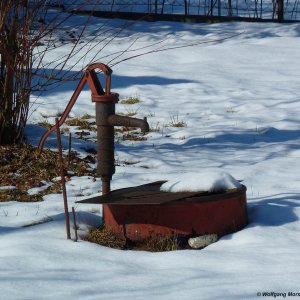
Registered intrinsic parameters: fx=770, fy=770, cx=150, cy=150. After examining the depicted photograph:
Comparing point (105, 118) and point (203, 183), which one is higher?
point (105, 118)

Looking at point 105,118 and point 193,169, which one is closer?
point 105,118

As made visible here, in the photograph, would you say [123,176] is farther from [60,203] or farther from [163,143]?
[163,143]

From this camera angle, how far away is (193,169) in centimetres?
561

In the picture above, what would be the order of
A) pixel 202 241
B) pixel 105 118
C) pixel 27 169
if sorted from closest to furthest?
pixel 202 241 < pixel 105 118 < pixel 27 169

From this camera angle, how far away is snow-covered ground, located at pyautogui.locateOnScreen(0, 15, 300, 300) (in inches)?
127

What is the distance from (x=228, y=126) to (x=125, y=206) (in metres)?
3.49

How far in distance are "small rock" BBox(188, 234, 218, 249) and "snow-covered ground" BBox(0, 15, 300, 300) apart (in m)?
0.06

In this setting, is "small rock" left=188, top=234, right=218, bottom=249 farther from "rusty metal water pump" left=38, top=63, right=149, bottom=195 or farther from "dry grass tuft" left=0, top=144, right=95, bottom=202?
"dry grass tuft" left=0, top=144, right=95, bottom=202

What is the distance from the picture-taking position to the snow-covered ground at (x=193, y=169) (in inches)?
127

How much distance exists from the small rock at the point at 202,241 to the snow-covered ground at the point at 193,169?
6 centimetres

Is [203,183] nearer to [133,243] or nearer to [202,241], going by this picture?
[202,241]

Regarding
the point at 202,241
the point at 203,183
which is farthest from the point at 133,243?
the point at 203,183

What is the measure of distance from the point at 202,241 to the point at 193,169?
1.74 metres

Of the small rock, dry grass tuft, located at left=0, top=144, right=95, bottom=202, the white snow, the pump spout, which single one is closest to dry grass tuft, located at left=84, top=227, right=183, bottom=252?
the small rock
